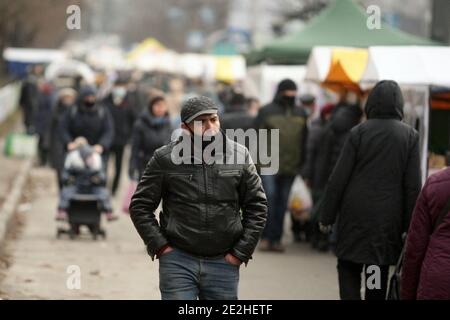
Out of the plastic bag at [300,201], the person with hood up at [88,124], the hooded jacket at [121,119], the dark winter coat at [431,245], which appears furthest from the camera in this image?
the hooded jacket at [121,119]

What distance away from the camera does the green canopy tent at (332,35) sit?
1656cm

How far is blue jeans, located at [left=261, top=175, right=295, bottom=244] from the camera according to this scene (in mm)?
14032

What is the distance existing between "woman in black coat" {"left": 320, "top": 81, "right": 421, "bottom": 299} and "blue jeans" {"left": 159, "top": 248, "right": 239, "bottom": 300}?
171 cm

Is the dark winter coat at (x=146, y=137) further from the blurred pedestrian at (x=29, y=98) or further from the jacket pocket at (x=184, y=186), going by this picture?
the blurred pedestrian at (x=29, y=98)

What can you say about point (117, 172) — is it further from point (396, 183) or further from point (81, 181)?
point (396, 183)

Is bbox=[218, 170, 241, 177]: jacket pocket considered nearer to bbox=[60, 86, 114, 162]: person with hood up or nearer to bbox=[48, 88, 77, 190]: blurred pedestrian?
bbox=[60, 86, 114, 162]: person with hood up

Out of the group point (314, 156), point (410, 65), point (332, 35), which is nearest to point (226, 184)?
point (410, 65)

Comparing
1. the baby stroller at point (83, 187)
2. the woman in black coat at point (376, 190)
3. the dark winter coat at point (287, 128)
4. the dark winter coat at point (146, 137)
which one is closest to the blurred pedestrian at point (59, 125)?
the baby stroller at point (83, 187)

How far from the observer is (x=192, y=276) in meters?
6.97

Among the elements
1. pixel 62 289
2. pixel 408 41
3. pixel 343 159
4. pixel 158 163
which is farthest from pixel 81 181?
pixel 158 163

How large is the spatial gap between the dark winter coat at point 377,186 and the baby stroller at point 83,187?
6519 millimetres

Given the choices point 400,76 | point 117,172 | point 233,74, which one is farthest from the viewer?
point 233,74
